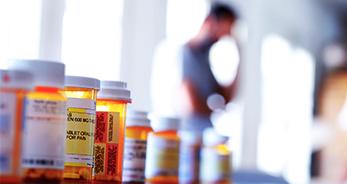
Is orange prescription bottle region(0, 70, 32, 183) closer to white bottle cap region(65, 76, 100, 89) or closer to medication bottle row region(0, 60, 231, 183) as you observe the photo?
medication bottle row region(0, 60, 231, 183)

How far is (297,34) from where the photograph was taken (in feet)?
29.6

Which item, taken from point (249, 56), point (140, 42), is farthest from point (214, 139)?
point (249, 56)

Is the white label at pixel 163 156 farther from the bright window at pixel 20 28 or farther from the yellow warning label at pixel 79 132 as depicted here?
the bright window at pixel 20 28

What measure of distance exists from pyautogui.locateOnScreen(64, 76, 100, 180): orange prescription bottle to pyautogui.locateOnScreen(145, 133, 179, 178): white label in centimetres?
26

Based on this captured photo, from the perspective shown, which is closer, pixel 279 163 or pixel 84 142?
pixel 84 142

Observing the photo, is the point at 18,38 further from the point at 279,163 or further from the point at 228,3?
the point at 279,163

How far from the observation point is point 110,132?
1.65 meters

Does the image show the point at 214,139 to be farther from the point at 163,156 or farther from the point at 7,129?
the point at 7,129

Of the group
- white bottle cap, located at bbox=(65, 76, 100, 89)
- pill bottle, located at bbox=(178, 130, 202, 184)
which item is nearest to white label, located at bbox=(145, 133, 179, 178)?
white bottle cap, located at bbox=(65, 76, 100, 89)

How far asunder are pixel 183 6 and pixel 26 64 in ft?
16.0

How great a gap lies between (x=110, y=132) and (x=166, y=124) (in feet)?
0.74

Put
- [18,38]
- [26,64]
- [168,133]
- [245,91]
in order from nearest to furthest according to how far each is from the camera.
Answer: [26,64]
[168,133]
[18,38]
[245,91]

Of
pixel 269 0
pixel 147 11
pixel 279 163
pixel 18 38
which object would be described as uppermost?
pixel 269 0

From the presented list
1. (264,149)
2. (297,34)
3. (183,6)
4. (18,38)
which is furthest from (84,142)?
(297,34)
